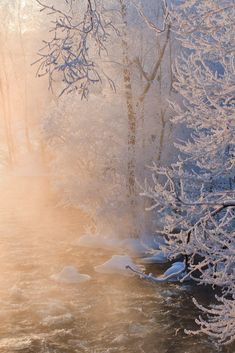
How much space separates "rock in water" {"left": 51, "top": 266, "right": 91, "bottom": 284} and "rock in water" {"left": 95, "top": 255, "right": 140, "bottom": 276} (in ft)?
2.91

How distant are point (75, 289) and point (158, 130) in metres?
8.99

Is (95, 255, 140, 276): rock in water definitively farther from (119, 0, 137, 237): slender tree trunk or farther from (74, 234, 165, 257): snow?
(119, 0, 137, 237): slender tree trunk

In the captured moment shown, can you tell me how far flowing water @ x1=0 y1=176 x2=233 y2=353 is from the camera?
33.7 ft

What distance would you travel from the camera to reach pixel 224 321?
6215 mm

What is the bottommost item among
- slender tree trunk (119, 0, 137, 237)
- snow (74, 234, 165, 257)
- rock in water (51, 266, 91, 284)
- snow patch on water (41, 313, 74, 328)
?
snow (74, 234, 165, 257)

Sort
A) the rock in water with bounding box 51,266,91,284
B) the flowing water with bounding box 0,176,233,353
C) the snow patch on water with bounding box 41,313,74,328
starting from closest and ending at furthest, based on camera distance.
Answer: the flowing water with bounding box 0,176,233,353, the snow patch on water with bounding box 41,313,74,328, the rock in water with bounding box 51,266,91,284

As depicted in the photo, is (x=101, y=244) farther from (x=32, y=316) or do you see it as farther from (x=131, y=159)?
(x=32, y=316)

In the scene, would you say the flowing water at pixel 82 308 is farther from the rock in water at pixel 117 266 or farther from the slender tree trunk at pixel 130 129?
the slender tree trunk at pixel 130 129

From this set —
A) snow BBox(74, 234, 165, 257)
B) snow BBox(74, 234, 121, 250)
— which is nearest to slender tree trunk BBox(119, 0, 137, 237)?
snow BBox(74, 234, 165, 257)

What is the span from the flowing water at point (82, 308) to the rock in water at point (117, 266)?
0.35 m

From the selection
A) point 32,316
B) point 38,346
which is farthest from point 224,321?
point 32,316

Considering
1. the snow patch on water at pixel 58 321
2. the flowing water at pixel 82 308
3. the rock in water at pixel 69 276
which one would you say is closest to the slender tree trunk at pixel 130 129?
the flowing water at pixel 82 308

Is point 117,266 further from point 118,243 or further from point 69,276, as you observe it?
point 118,243

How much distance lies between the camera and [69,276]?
14.6 metres
